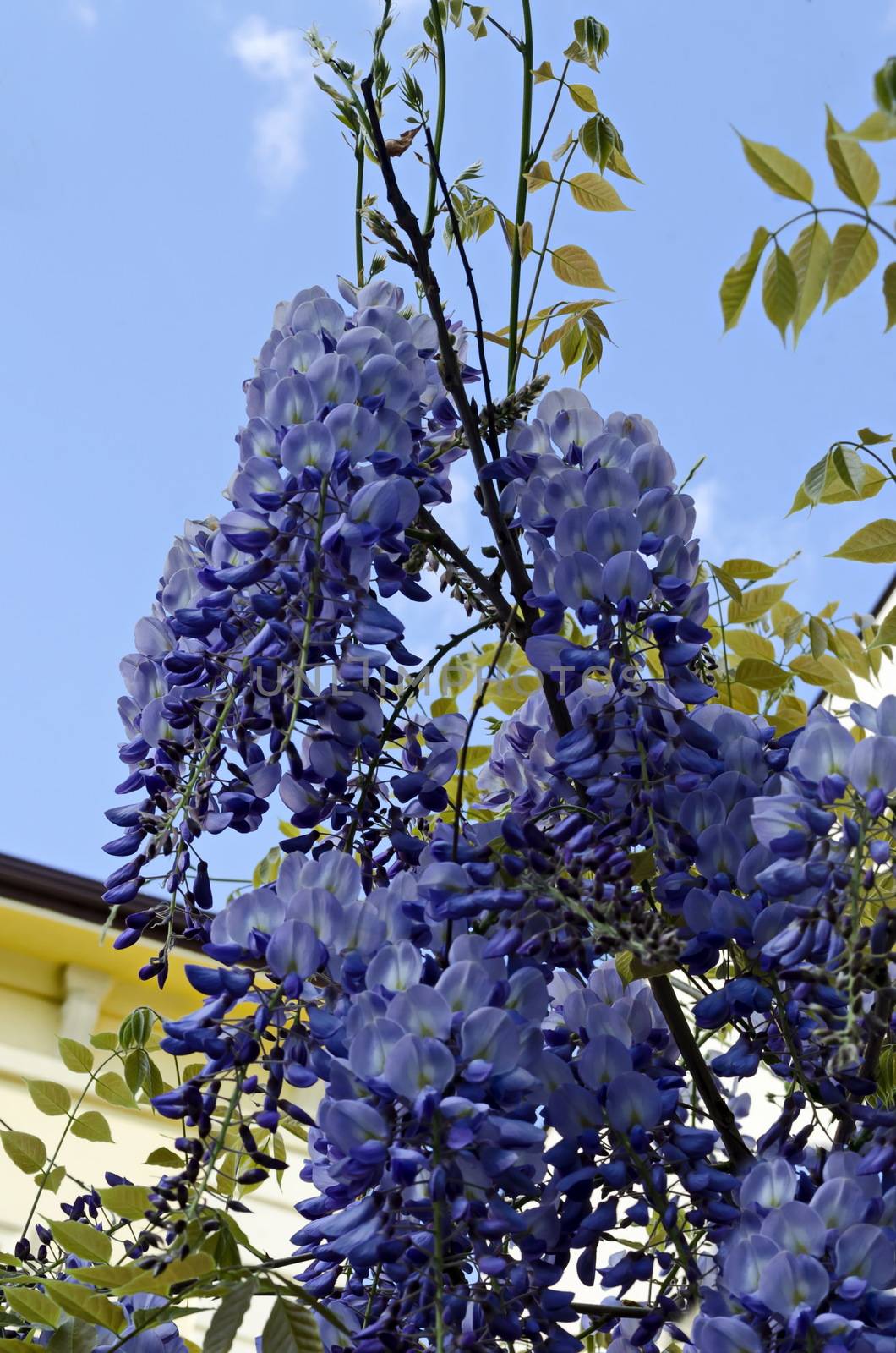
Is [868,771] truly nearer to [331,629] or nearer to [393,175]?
[331,629]

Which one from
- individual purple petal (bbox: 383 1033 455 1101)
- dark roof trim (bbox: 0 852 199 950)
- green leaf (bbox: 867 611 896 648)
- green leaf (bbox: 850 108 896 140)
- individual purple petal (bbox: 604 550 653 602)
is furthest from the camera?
dark roof trim (bbox: 0 852 199 950)

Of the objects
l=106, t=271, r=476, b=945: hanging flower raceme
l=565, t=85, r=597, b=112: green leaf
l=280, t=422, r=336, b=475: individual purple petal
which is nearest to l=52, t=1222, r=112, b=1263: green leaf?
l=106, t=271, r=476, b=945: hanging flower raceme

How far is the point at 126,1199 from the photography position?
617mm

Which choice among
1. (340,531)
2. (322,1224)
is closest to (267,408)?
(340,531)

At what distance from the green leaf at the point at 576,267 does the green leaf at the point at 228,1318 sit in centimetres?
61

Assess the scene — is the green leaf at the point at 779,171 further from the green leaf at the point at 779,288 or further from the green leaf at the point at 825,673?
the green leaf at the point at 825,673

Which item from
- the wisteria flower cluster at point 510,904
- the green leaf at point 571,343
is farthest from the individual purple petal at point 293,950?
the green leaf at point 571,343

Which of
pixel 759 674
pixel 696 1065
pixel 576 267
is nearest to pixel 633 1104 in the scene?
pixel 696 1065

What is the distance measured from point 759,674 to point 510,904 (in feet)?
1.03

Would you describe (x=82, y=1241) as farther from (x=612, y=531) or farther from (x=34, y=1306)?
(x=612, y=531)

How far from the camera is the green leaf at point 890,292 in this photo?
0.53 meters

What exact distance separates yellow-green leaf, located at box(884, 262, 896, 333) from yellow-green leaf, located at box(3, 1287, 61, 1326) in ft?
1.80

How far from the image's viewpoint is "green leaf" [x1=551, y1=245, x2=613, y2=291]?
0.88 m

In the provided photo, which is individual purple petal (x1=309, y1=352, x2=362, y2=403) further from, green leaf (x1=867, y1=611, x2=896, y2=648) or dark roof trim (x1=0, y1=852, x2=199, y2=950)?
dark roof trim (x1=0, y1=852, x2=199, y2=950)
